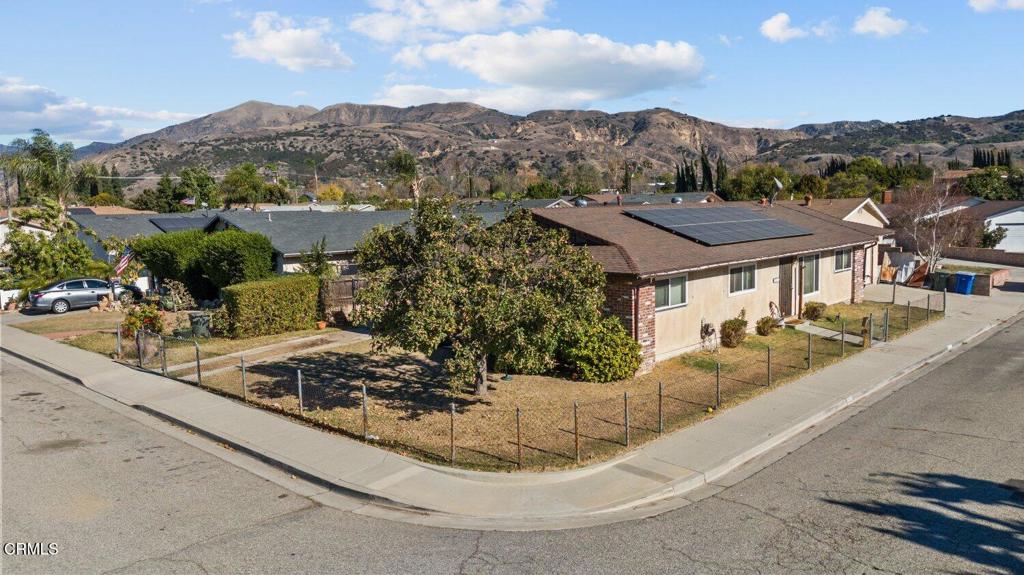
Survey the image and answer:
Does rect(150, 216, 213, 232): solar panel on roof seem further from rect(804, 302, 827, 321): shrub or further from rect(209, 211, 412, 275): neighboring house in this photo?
rect(804, 302, 827, 321): shrub

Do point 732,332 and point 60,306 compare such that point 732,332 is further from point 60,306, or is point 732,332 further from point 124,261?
point 60,306

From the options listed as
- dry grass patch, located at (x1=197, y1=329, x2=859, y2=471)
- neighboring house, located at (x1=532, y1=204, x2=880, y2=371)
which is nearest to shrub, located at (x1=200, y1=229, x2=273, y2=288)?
dry grass patch, located at (x1=197, y1=329, x2=859, y2=471)

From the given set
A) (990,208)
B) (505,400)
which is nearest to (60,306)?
(505,400)

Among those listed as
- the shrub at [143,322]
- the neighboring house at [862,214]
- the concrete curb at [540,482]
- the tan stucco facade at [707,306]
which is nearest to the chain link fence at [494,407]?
the tan stucco facade at [707,306]

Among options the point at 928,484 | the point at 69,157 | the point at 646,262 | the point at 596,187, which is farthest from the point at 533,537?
the point at 596,187

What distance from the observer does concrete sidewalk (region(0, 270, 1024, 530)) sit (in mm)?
10258

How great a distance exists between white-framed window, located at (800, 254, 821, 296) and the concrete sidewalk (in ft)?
22.2

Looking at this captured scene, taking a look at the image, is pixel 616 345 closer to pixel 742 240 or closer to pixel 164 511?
pixel 742 240

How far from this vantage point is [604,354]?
667 inches

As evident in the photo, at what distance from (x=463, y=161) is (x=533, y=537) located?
17274 centimetres

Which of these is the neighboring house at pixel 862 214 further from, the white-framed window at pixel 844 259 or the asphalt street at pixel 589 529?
the asphalt street at pixel 589 529

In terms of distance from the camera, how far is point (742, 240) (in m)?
22.6

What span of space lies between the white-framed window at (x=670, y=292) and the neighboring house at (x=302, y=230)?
13.4m

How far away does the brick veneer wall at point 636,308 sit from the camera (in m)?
17.7
